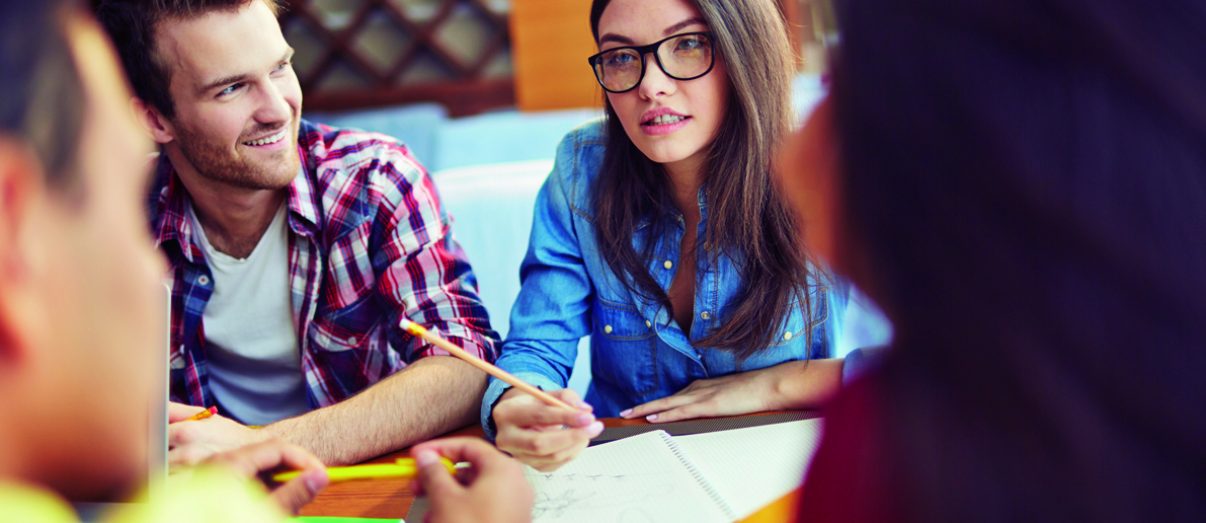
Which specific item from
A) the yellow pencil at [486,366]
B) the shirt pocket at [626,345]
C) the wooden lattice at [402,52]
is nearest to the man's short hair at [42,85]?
the yellow pencil at [486,366]

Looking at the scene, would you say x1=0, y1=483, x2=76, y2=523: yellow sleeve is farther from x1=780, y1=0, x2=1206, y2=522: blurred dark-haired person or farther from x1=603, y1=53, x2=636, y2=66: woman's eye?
x1=603, y1=53, x2=636, y2=66: woman's eye

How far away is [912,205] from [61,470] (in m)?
0.24

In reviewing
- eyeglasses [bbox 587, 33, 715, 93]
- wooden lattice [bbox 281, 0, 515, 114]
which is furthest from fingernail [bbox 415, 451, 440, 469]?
wooden lattice [bbox 281, 0, 515, 114]

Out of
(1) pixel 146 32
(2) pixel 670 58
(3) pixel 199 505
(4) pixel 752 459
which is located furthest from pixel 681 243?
(3) pixel 199 505

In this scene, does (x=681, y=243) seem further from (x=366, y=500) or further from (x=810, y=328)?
(x=366, y=500)

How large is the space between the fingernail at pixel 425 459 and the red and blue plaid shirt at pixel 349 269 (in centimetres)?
45

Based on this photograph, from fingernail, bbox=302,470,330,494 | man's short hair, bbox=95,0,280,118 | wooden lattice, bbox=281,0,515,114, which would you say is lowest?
fingernail, bbox=302,470,330,494

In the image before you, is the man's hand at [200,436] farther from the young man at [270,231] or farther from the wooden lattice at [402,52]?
the wooden lattice at [402,52]

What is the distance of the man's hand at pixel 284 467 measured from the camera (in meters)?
0.45

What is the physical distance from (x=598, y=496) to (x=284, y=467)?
213mm

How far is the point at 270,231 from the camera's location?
0.96m

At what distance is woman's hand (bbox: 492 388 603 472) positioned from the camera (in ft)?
2.07

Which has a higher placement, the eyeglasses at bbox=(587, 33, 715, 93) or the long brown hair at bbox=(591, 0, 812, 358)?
the eyeglasses at bbox=(587, 33, 715, 93)

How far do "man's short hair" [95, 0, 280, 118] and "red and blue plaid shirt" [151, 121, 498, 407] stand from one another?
0.33 ft
